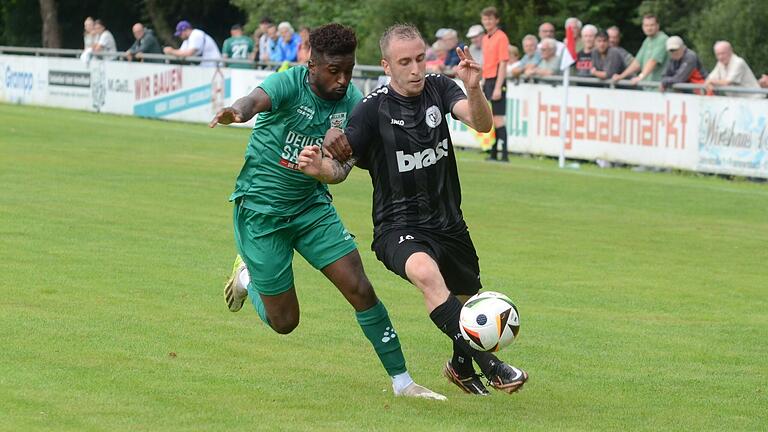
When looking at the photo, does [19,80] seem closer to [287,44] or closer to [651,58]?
[287,44]

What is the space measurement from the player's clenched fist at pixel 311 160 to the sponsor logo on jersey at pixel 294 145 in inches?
24.6

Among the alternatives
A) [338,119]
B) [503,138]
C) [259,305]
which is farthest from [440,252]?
[503,138]

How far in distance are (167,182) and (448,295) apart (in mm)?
12569

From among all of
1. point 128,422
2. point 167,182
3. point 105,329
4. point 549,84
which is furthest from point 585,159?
point 128,422

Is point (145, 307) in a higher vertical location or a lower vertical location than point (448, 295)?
lower

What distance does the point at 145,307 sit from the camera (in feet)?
34.1

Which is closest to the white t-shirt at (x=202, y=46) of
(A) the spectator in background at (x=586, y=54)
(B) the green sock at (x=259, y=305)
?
(A) the spectator in background at (x=586, y=54)

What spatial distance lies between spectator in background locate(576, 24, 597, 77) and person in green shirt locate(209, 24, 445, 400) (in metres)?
17.0

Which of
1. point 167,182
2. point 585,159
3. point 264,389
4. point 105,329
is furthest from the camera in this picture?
point 585,159

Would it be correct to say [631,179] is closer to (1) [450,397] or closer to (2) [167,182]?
(2) [167,182]

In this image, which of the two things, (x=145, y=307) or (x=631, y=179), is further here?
(x=631, y=179)

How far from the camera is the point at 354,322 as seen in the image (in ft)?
33.5

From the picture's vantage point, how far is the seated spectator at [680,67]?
74.0ft

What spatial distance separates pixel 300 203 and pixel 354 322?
2166 mm
